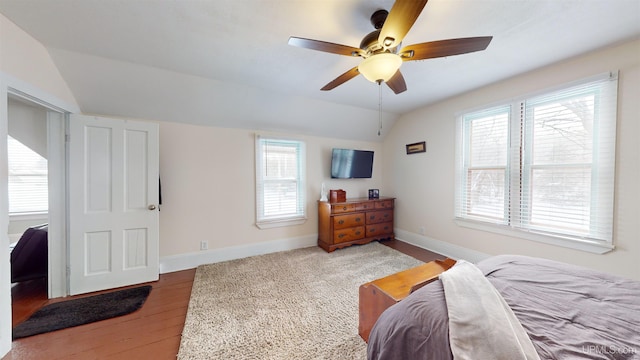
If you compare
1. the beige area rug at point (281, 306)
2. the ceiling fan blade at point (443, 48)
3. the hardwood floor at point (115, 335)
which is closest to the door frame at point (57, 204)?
the hardwood floor at point (115, 335)

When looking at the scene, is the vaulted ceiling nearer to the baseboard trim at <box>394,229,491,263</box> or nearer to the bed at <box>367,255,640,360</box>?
the bed at <box>367,255,640,360</box>

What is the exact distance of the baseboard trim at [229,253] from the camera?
114 inches

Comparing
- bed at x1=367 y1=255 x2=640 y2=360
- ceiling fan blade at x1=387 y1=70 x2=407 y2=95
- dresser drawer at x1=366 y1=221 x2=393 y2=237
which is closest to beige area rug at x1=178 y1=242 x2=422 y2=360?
dresser drawer at x1=366 y1=221 x2=393 y2=237

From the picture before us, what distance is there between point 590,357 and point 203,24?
2.71m

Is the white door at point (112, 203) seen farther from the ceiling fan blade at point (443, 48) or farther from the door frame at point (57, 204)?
the ceiling fan blade at point (443, 48)

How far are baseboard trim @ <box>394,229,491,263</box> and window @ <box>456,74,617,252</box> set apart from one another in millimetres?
417

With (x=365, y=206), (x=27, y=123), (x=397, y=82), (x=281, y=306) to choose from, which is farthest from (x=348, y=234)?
(x=27, y=123)

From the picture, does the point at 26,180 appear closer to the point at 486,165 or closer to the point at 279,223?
the point at 279,223

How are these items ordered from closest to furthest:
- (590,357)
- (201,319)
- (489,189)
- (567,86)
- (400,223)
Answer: (590,357)
(201,319)
(567,86)
(489,189)
(400,223)

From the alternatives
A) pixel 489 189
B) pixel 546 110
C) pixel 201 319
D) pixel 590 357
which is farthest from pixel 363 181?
pixel 590 357

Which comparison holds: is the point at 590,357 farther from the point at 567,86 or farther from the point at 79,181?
the point at 79,181

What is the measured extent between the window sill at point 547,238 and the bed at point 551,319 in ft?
4.22

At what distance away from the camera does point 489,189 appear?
2945 mm

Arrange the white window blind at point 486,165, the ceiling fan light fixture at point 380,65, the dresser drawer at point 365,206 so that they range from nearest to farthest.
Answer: the ceiling fan light fixture at point 380,65
the white window blind at point 486,165
the dresser drawer at point 365,206
